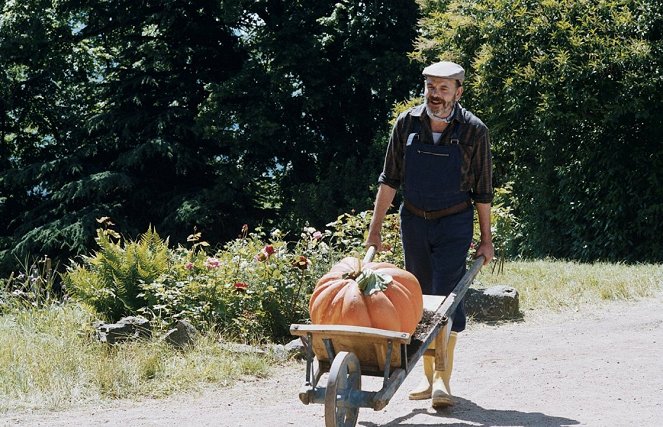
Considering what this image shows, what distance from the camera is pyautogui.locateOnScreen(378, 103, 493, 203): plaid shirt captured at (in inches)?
227

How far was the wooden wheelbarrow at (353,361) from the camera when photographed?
470 cm

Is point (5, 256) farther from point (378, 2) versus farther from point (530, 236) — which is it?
point (530, 236)

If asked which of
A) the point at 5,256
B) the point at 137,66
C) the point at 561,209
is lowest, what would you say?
the point at 5,256

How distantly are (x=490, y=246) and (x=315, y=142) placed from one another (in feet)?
54.9

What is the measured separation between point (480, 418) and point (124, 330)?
9.95 feet

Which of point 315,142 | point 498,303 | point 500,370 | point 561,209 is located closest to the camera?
point 500,370

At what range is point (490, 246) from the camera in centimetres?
604

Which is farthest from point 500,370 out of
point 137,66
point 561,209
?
point 137,66

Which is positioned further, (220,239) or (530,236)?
(220,239)

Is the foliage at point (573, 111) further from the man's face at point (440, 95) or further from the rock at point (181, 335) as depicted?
the man's face at point (440, 95)

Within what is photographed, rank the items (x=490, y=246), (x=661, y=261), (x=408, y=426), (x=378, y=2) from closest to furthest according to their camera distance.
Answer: (x=408, y=426) → (x=490, y=246) → (x=661, y=261) → (x=378, y=2)

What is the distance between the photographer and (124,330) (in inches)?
296

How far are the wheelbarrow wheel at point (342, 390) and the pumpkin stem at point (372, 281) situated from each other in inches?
15.2

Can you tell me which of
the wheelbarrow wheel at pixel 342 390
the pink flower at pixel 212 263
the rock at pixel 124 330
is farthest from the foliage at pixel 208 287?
the wheelbarrow wheel at pixel 342 390
